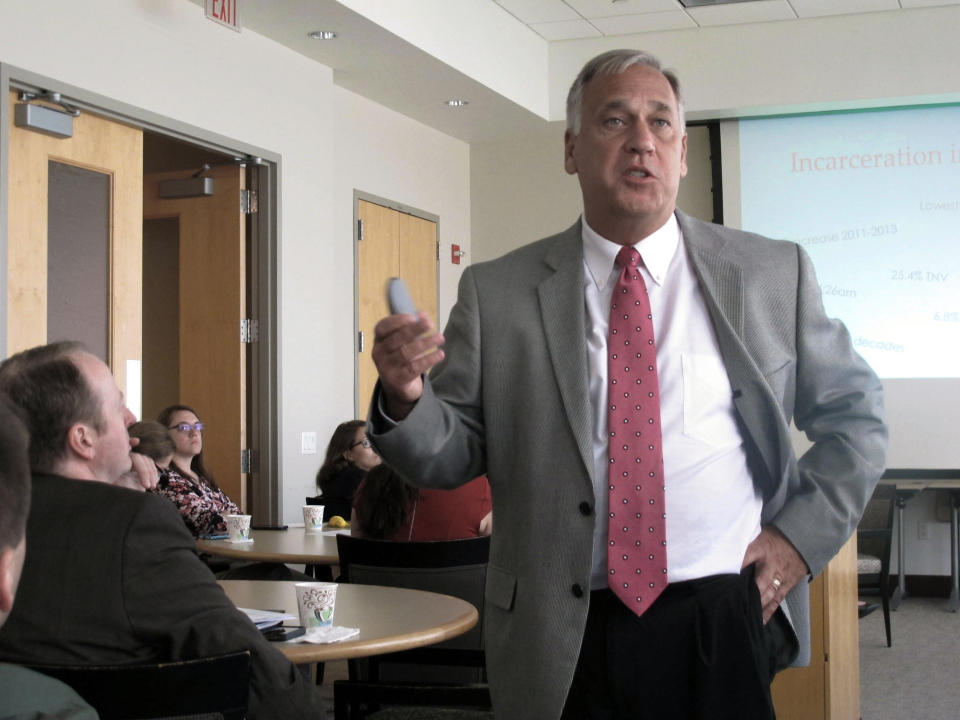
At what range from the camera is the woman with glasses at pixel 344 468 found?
5.36m

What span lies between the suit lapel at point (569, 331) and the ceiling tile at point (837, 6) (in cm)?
616

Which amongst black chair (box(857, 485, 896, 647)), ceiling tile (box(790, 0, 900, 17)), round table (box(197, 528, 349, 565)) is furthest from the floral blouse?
ceiling tile (box(790, 0, 900, 17))

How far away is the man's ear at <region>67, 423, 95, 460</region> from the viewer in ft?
6.91

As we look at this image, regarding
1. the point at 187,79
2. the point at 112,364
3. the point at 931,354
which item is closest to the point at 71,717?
the point at 112,364

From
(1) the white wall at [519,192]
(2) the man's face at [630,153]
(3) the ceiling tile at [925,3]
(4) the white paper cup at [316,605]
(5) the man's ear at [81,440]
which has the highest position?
(3) the ceiling tile at [925,3]

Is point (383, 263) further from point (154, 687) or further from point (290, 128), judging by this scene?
point (154, 687)

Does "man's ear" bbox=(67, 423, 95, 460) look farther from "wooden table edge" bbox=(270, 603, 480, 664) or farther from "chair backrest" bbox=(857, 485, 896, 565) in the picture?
"chair backrest" bbox=(857, 485, 896, 565)

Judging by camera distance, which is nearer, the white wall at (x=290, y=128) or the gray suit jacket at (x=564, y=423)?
the gray suit jacket at (x=564, y=423)

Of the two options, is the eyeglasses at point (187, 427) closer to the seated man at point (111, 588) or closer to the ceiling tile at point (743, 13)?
the seated man at point (111, 588)

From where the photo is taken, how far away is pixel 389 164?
781 cm

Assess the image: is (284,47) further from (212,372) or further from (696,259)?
(696,259)

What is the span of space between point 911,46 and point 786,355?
6489 mm

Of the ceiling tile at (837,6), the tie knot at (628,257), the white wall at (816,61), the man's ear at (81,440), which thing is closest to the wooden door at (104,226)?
the man's ear at (81,440)

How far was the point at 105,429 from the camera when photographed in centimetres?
218
